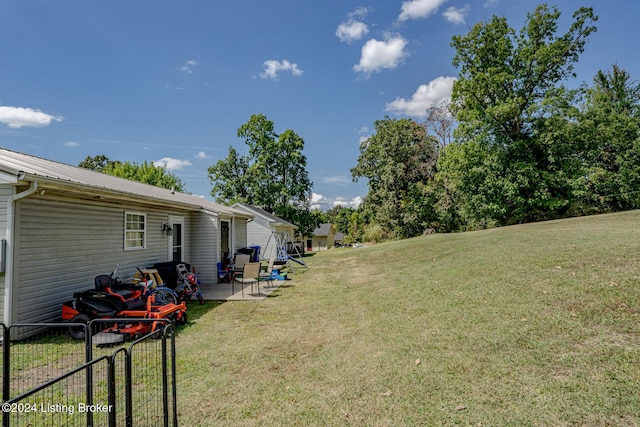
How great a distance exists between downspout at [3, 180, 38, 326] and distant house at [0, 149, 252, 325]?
0.5 inches

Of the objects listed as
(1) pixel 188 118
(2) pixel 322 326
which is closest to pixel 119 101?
(1) pixel 188 118

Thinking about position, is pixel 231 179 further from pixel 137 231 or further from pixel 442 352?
pixel 442 352

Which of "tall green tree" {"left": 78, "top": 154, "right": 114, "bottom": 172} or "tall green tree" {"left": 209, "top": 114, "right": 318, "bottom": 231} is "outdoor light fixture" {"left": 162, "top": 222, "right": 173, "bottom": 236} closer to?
"tall green tree" {"left": 209, "top": 114, "right": 318, "bottom": 231}

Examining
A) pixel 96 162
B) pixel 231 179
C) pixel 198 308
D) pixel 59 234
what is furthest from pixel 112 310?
pixel 96 162

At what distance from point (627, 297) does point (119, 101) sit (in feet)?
74.5

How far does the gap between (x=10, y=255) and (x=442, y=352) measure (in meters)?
7.22

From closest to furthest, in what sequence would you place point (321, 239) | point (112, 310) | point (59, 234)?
point (112, 310) < point (59, 234) < point (321, 239)

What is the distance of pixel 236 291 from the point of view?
10.2 meters

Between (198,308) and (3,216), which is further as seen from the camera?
(198,308)

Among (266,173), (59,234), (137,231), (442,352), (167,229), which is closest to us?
(442,352)

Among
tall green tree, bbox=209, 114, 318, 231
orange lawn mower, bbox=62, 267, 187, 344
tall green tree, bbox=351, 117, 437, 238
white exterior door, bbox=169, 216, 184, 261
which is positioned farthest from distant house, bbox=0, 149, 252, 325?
tall green tree, bbox=351, 117, 437, 238

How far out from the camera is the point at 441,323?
556 centimetres

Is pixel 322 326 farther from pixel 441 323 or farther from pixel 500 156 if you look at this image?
pixel 500 156

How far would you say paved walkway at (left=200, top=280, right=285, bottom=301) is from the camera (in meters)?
8.98
